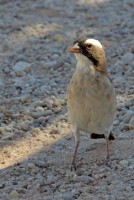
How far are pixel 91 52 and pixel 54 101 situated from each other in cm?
235

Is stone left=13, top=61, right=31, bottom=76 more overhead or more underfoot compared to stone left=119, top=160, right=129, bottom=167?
more overhead

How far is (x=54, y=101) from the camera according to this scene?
8.15 meters

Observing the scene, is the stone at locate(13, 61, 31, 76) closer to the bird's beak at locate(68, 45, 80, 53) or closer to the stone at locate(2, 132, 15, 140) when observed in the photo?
the stone at locate(2, 132, 15, 140)

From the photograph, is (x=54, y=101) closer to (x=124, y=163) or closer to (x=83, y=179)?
(x=124, y=163)

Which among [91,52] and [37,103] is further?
[37,103]

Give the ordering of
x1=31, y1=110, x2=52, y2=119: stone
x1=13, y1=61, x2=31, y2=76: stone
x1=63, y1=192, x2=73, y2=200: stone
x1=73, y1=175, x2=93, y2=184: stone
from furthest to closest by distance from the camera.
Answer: x1=13, y1=61, x2=31, y2=76: stone, x1=31, y1=110, x2=52, y2=119: stone, x1=73, y1=175, x2=93, y2=184: stone, x1=63, y1=192, x2=73, y2=200: stone

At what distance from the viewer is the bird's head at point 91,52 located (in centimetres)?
584

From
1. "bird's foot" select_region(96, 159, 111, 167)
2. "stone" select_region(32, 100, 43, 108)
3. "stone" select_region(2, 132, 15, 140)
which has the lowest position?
"stone" select_region(2, 132, 15, 140)

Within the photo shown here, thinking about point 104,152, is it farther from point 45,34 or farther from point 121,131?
point 45,34

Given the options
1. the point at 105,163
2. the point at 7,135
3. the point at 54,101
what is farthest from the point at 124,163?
the point at 54,101

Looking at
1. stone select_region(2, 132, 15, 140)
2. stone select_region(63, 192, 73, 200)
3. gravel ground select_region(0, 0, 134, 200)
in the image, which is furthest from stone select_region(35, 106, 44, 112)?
stone select_region(63, 192, 73, 200)

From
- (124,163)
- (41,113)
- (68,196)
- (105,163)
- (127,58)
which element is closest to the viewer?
(68,196)

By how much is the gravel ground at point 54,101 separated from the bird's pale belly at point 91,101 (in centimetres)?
44

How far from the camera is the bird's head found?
19.1 ft
